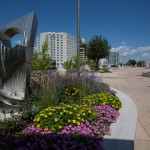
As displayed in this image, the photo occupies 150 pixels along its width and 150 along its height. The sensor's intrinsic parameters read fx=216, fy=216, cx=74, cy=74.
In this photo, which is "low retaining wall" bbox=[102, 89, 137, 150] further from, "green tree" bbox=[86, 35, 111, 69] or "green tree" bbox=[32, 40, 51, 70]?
"green tree" bbox=[86, 35, 111, 69]

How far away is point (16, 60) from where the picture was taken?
17.0ft

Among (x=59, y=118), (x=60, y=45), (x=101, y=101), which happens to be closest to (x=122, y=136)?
(x=59, y=118)

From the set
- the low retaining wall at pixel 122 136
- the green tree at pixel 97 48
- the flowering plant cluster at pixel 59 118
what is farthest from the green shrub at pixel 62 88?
the green tree at pixel 97 48

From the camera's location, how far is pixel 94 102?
207 inches

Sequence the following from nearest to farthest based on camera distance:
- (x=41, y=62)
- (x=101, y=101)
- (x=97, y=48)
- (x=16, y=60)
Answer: (x=16, y=60), (x=101, y=101), (x=41, y=62), (x=97, y=48)

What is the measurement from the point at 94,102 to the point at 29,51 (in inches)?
78.7

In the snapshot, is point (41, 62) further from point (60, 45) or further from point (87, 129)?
point (60, 45)

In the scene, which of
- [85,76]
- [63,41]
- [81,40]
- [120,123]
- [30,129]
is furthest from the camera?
[63,41]

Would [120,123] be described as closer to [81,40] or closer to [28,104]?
[28,104]

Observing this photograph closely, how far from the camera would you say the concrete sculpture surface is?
5133 millimetres

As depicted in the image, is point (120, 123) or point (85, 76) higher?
Answer: point (85, 76)

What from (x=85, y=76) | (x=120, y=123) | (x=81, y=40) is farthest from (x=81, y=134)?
(x=81, y=40)

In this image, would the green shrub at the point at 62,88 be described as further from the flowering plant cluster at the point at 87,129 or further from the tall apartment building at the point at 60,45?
the tall apartment building at the point at 60,45

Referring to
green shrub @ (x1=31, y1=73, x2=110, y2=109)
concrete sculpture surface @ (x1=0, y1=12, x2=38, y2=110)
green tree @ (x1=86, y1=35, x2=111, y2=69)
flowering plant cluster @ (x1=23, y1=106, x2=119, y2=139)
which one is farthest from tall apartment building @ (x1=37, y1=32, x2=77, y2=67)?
flowering plant cluster @ (x1=23, y1=106, x2=119, y2=139)
